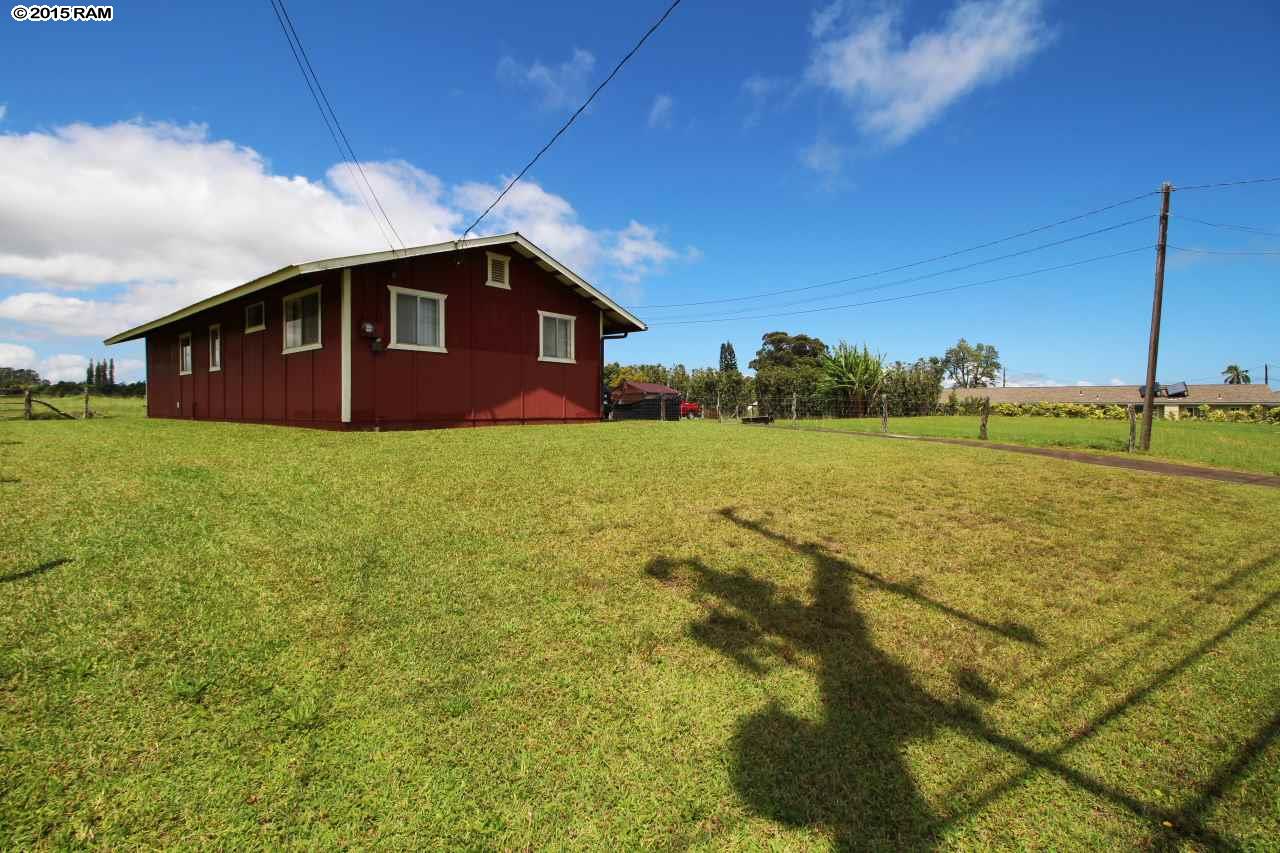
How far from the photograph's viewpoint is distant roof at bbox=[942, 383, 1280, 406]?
54125 mm

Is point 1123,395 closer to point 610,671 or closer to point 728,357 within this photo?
point 728,357

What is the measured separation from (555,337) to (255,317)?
7.39m

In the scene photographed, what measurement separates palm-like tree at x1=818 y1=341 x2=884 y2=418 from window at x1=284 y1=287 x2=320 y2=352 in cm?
2908

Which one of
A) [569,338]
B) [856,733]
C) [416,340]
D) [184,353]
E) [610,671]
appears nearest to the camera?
[856,733]

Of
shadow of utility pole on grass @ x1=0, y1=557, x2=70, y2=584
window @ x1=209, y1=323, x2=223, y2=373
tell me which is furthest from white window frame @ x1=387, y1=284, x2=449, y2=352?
window @ x1=209, y1=323, x2=223, y2=373

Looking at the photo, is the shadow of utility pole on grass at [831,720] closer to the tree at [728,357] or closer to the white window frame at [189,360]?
the white window frame at [189,360]

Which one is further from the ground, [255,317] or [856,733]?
[255,317]

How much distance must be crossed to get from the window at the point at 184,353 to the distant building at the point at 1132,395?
55.7 m

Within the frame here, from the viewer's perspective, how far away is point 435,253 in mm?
11477

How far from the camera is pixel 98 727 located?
2.43 m

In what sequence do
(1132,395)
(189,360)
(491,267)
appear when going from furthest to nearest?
(1132,395) → (189,360) → (491,267)

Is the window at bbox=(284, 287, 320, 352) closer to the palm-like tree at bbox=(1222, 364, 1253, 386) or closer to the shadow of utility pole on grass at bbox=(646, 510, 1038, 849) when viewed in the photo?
the shadow of utility pole on grass at bbox=(646, 510, 1038, 849)

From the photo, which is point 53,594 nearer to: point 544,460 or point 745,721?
point 745,721

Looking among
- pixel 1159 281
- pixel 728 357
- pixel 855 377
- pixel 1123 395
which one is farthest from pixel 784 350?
pixel 1159 281
